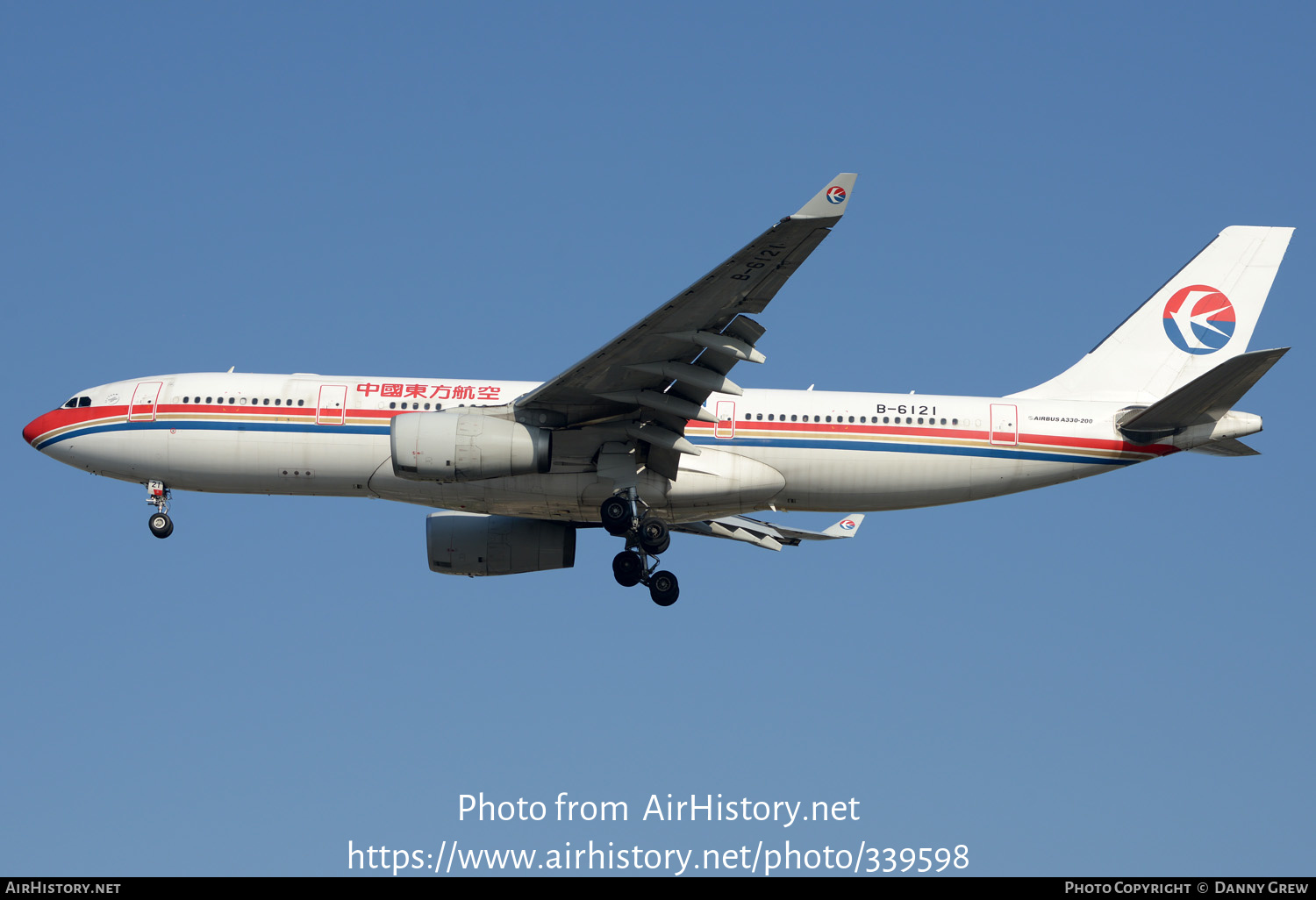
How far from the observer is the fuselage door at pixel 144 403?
33.1 m

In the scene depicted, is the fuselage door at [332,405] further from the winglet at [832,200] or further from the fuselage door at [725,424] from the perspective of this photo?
the winglet at [832,200]

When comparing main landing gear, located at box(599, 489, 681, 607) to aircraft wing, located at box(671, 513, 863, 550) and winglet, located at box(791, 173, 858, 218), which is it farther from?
winglet, located at box(791, 173, 858, 218)

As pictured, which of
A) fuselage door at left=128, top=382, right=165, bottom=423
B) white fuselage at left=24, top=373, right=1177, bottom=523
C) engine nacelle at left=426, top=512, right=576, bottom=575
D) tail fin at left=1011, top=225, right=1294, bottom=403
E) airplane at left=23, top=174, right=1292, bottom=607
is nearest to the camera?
airplane at left=23, top=174, right=1292, bottom=607

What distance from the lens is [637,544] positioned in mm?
31641

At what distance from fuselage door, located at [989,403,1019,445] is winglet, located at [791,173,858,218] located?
33.2 feet

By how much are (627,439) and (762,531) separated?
806cm

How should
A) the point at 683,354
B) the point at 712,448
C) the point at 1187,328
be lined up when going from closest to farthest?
the point at 683,354 < the point at 712,448 < the point at 1187,328

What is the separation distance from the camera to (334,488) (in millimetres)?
32062

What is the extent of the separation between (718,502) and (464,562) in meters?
7.20

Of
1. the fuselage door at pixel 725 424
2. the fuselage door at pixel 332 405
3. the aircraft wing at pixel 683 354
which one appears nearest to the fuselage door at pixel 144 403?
the fuselage door at pixel 332 405

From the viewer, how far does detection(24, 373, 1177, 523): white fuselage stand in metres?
31.3

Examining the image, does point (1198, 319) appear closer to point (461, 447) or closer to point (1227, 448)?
point (1227, 448)

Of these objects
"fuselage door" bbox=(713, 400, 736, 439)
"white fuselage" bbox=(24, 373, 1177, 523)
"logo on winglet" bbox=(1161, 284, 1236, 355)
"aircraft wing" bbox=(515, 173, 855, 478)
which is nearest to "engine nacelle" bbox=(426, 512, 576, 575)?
"white fuselage" bbox=(24, 373, 1177, 523)

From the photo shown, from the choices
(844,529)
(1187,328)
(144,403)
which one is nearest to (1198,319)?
(1187,328)
